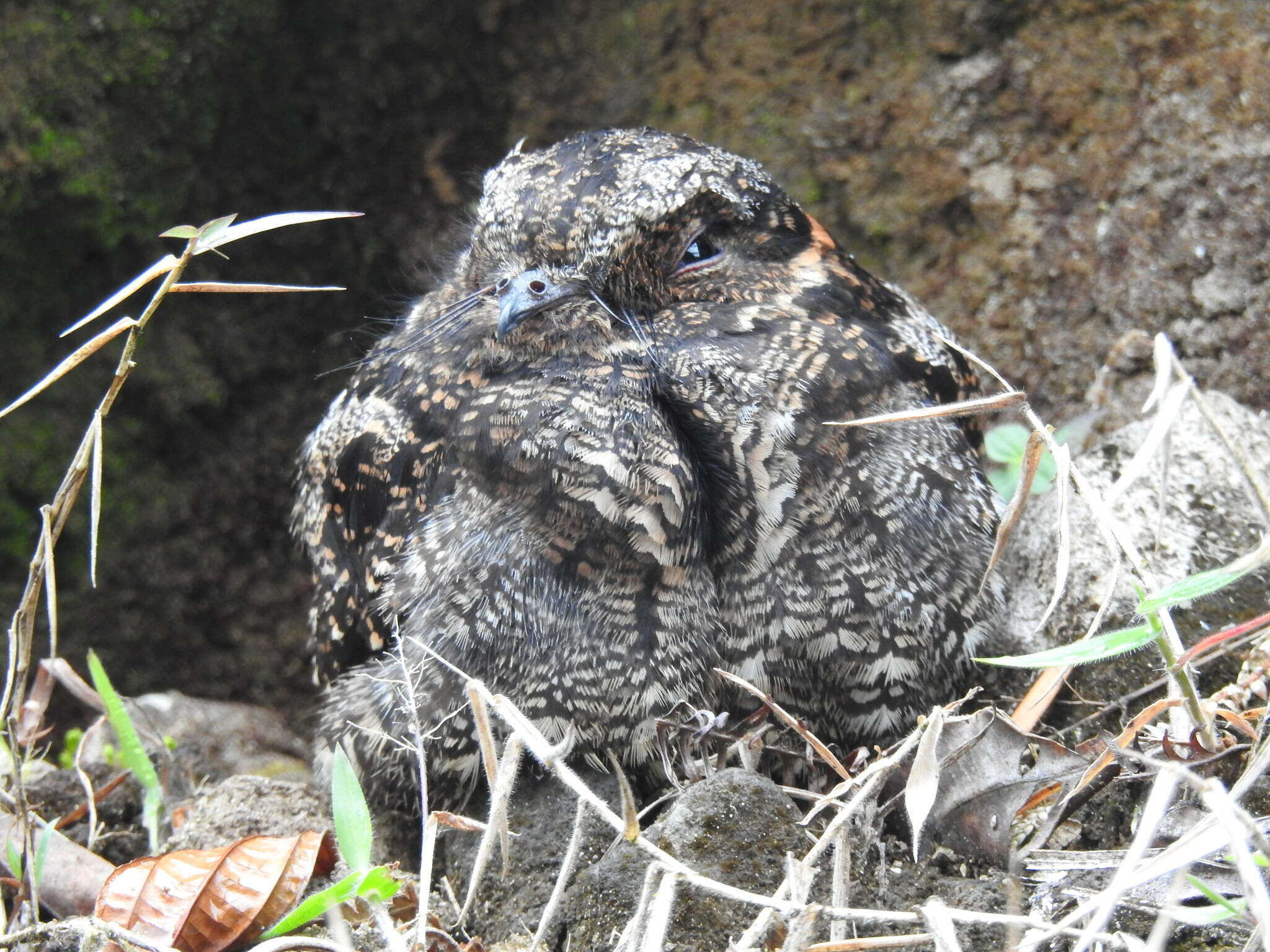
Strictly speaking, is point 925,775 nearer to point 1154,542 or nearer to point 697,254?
point 1154,542

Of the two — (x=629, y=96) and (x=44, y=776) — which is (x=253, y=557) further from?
(x=629, y=96)

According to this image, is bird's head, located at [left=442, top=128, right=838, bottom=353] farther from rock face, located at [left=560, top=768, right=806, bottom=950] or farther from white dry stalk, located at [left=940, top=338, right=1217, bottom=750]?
rock face, located at [left=560, top=768, right=806, bottom=950]

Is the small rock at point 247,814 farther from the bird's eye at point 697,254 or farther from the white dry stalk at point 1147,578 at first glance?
the white dry stalk at point 1147,578

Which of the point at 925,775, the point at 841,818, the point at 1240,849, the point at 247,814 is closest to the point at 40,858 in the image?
the point at 247,814

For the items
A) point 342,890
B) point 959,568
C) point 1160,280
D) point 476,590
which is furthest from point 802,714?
point 1160,280

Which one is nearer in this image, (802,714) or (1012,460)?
(802,714)


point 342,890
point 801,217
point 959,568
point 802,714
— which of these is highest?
point 801,217

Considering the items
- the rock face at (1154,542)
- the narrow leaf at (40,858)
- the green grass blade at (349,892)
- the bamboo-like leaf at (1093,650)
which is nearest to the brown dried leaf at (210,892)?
the narrow leaf at (40,858)
